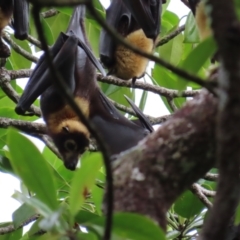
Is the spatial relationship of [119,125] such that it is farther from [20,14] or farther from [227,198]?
[227,198]

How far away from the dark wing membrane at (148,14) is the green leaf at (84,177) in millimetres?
1932

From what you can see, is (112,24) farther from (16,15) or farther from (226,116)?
(226,116)

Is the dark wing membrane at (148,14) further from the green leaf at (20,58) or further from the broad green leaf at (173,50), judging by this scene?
the green leaf at (20,58)

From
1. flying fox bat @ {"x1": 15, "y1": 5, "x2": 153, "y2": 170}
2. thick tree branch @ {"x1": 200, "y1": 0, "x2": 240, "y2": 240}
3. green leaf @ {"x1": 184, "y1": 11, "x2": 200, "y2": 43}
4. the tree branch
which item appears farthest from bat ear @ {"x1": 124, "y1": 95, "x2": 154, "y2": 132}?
thick tree branch @ {"x1": 200, "y1": 0, "x2": 240, "y2": 240}

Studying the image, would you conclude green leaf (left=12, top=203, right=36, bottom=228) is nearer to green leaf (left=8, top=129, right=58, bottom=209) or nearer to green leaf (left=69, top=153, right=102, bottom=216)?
green leaf (left=8, top=129, right=58, bottom=209)

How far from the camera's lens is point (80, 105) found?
3.70 m

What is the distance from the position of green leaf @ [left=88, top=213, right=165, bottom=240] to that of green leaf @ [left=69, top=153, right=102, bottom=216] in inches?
4.4

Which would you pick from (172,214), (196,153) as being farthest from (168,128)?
(172,214)

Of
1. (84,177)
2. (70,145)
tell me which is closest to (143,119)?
(70,145)

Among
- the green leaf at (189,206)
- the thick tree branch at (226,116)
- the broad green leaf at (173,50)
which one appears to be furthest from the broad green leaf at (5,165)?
the thick tree branch at (226,116)

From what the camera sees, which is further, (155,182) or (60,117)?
(60,117)

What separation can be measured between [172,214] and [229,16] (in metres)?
2.42

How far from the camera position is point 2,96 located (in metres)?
3.80

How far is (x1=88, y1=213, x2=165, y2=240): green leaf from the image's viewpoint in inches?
49.6
